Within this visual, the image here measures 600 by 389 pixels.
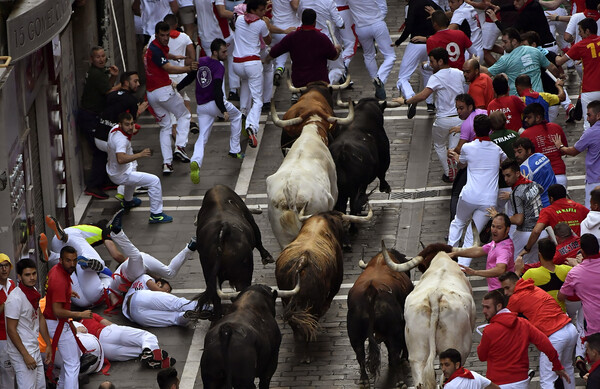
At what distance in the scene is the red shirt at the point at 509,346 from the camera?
12438mm

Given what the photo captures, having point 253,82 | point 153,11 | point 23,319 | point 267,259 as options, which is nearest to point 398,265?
point 267,259

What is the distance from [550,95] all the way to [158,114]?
21.7ft

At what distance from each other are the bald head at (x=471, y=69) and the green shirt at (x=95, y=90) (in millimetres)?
5901

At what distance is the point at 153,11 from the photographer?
77.8 ft

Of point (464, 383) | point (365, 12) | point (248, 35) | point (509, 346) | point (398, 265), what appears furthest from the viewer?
point (365, 12)

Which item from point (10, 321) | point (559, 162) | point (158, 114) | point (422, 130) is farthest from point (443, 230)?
point (10, 321)

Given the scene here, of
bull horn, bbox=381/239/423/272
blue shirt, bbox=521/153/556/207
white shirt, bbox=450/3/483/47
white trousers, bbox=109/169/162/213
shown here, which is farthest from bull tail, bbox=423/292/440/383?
white shirt, bbox=450/3/483/47

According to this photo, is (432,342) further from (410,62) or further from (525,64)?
(410,62)

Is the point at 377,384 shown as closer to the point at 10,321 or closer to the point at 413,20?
the point at 10,321

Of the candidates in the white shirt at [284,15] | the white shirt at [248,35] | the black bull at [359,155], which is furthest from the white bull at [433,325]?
the white shirt at [284,15]

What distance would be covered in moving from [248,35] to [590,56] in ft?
19.4

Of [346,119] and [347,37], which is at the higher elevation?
[346,119]

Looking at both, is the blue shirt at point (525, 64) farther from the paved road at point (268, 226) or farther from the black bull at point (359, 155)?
the black bull at point (359, 155)

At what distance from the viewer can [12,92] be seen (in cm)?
1568
